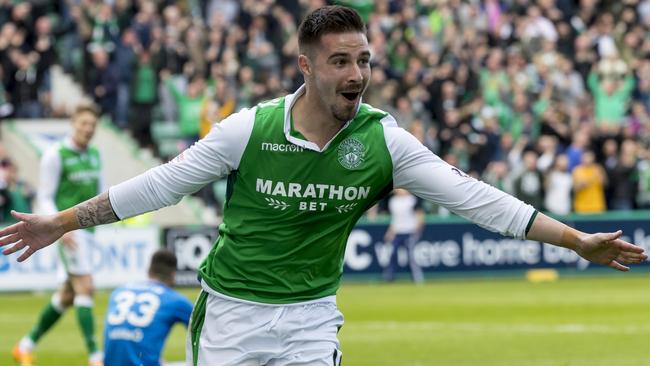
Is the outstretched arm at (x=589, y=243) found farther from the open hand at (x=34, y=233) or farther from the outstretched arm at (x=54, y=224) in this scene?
the open hand at (x=34, y=233)

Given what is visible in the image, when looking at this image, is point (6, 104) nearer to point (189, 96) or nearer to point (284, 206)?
point (189, 96)

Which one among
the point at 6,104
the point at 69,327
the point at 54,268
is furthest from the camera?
the point at 6,104

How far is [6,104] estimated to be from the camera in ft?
88.2

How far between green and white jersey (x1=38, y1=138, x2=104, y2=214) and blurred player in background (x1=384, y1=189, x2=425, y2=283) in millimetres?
13147

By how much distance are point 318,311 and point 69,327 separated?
43.8 ft

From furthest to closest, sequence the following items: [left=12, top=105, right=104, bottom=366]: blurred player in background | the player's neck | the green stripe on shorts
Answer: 1. [left=12, top=105, right=104, bottom=366]: blurred player in background
2. the green stripe on shorts
3. the player's neck

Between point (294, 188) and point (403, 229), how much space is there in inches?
814

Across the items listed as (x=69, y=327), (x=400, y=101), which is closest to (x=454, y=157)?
(x=400, y=101)

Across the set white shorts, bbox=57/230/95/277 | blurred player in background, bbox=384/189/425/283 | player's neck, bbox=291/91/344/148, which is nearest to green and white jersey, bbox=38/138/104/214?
white shorts, bbox=57/230/95/277

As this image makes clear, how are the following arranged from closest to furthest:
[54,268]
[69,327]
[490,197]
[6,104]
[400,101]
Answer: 1. [490,197]
2. [69,327]
3. [54,268]
4. [6,104]
5. [400,101]

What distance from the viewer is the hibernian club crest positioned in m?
6.47

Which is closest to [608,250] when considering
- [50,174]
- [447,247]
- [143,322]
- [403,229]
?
[143,322]

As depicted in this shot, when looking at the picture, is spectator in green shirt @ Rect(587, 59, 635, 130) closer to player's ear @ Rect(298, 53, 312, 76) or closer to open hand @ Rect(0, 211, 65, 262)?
player's ear @ Rect(298, 53, 312, 76)

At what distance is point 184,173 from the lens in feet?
21.1
